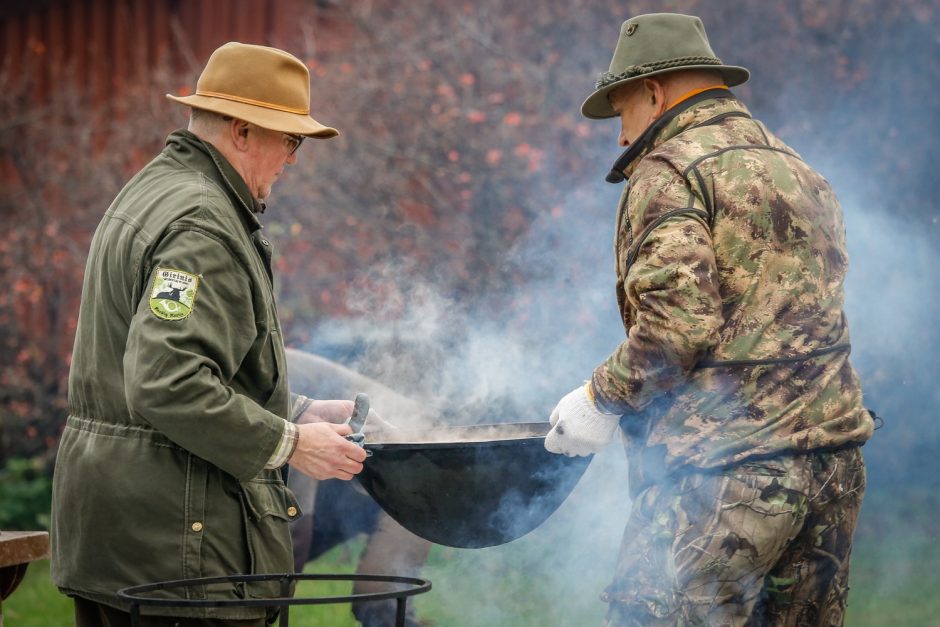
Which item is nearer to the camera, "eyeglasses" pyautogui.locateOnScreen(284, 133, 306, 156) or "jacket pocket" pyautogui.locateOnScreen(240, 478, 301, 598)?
"jacket pocket" pyautogui.locateOnScreen(240, 478, 301, 598)

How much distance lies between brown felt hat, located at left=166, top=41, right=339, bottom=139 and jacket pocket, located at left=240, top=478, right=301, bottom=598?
1.01 meters

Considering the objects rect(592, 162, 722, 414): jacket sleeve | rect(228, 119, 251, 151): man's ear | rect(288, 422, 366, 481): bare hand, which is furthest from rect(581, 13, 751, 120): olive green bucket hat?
rect(288, 422, 366, 481): bare hand

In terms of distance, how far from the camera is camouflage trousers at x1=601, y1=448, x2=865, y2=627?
2986 mm

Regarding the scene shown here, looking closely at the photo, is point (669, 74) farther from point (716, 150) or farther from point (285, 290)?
point (285, 290)

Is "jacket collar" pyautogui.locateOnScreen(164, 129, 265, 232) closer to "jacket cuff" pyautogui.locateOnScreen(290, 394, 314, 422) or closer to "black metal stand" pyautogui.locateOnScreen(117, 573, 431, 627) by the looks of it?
"jacket cuff" pyautogui.locateOnScreen(290, 394, 314, 422)

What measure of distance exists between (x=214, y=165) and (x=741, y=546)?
6.00ft

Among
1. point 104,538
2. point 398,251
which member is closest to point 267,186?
point 104,538

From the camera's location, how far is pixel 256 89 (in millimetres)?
3098

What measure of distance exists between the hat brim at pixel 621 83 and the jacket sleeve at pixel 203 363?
1.29 m

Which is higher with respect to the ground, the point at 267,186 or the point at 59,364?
the point at 267,186

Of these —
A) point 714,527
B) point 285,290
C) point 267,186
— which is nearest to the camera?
point 714,527

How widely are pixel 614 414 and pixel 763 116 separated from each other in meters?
4.41

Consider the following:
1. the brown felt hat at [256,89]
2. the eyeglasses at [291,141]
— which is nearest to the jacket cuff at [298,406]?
the eyeglasses at [291,141]

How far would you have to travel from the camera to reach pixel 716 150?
3.07m
